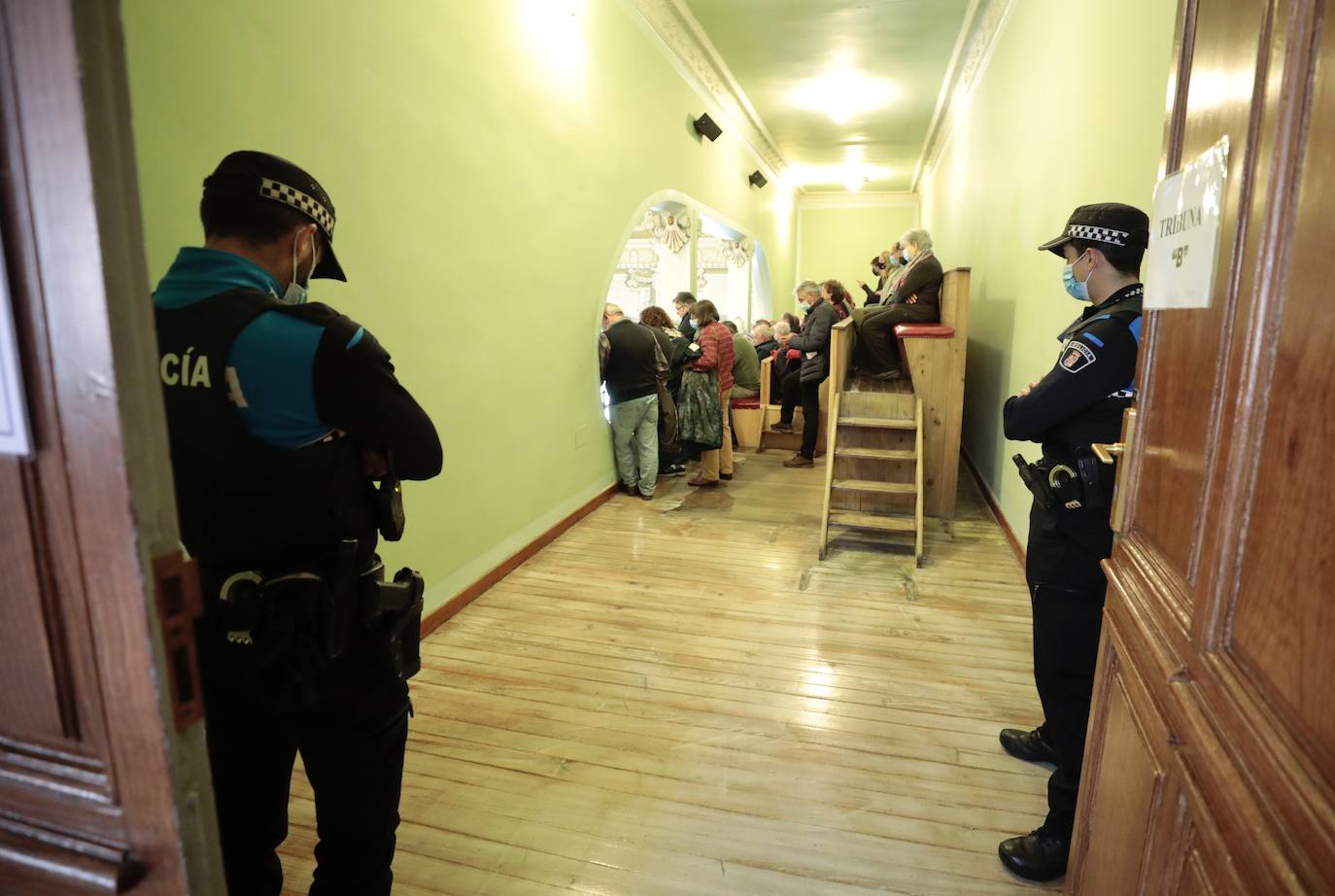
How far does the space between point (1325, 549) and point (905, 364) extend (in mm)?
4531

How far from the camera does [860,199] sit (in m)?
13.5

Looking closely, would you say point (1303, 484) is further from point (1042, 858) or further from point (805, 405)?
point (805, 405)

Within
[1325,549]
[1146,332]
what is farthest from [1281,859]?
[1146,332]

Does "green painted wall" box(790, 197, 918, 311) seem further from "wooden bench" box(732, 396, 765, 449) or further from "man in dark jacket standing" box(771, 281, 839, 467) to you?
"man in dark jacket standing" box(771, 281, 839, 467)

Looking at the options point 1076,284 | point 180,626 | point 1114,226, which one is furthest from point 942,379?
point 180,626

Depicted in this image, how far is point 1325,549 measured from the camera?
620 millimetres

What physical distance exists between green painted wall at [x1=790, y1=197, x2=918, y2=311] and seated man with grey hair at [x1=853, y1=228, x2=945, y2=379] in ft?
29.3

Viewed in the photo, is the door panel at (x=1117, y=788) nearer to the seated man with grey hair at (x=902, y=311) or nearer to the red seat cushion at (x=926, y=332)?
the red seat cushion at (x=926, y=332)

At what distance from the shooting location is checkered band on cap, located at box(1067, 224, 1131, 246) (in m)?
1.73

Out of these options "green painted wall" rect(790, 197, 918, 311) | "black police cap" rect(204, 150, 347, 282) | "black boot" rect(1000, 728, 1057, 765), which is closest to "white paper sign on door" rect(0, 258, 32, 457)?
"black police cap" rect(204, 150, 347, 282)

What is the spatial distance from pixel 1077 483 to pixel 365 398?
1581 mm

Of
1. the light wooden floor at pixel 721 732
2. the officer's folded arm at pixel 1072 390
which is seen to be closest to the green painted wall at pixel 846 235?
the light wooden floor at pixel 721 732

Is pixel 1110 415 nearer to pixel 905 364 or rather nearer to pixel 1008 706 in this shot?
pixel 1008 706

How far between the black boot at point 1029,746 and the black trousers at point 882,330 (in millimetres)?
3022
